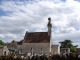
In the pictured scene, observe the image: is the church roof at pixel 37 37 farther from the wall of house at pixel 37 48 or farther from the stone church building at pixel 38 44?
the wall of house at pixel 37 48

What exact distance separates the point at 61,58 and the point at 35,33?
39.2m

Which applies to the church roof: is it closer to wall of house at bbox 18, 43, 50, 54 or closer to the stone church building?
the stone church building

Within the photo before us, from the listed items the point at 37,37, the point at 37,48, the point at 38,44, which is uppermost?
the point at 37,37

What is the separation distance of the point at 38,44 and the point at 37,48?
146 cm

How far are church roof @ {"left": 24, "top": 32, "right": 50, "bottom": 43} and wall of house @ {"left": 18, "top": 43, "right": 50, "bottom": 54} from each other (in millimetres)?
1080

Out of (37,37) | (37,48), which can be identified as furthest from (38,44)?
(37,37)

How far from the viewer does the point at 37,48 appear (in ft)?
225

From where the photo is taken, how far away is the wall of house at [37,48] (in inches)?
2672

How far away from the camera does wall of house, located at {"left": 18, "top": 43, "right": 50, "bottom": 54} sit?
6788 cm

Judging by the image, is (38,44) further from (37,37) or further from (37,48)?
(37,37)

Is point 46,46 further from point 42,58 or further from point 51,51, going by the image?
point 42,58

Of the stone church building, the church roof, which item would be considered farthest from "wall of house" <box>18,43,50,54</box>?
the church roof

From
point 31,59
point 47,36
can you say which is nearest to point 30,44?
point 47,36

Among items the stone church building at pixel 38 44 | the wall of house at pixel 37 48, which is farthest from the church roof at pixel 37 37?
the wall of house at pixel 37 48
